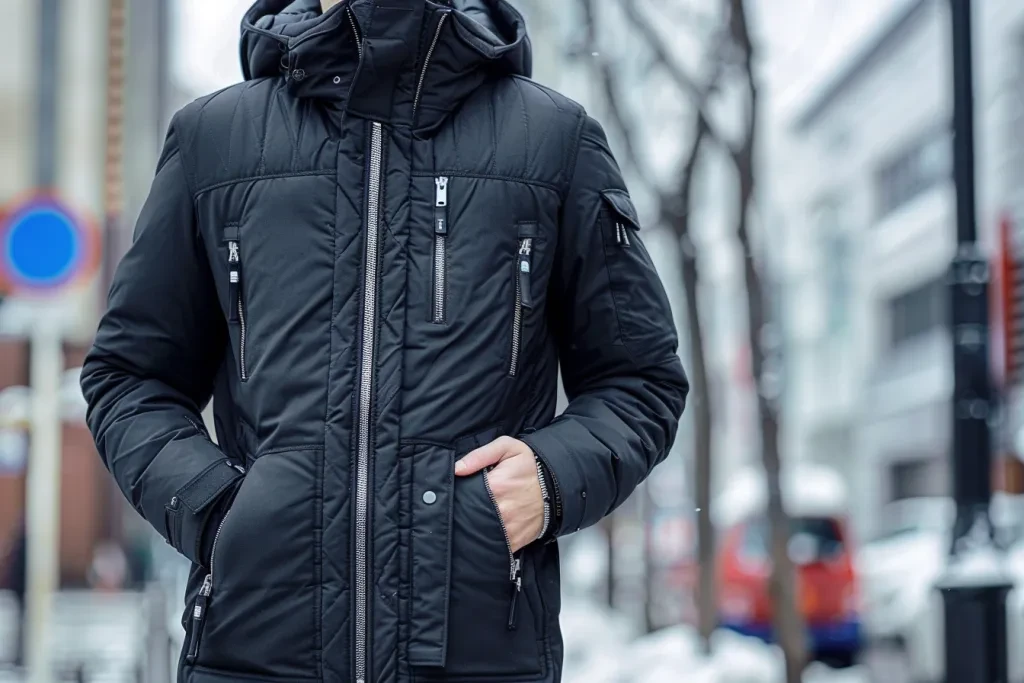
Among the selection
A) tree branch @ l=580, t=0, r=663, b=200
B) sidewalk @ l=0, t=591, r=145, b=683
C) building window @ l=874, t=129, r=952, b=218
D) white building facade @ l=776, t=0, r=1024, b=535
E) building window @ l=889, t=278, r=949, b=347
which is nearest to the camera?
sidewalk @ l=0, t=591, r=145, b=683

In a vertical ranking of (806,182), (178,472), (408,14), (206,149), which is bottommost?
(178,472)

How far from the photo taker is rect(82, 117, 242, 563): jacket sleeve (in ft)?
7.57

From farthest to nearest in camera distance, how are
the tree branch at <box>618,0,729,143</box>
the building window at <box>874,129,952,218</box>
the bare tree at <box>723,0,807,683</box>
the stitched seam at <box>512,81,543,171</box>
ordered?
the building window at <box>874,129,952,218</box> < the tree branch at <box>618,0,729,143</box> < the bare tree at <box>723,0,807,683</box> < the stitched seam at <box>512,81,543,171</box>

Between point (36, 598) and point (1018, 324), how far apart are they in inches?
709

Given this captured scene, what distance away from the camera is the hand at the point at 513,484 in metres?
2.19

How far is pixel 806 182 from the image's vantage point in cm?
5056

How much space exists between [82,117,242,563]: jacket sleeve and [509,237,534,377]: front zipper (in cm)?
43

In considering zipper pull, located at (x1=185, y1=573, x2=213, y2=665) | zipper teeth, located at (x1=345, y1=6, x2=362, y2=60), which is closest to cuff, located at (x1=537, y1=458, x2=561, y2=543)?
zipper pull, located at (x1=185, y1=573, x2=213, y2=665)

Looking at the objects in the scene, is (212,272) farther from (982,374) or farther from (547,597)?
(982,374)

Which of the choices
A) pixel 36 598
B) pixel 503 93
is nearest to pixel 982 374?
pixel 503 93

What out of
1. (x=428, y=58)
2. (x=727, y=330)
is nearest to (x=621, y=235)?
(x=428, y=58)

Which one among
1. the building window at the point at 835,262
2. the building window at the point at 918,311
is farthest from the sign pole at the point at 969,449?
the building window at the point at 835,262

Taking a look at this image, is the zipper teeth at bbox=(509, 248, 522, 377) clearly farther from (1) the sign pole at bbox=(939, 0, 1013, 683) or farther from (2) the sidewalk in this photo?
(2) the sidewalk

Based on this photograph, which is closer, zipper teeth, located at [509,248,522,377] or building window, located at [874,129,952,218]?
zipper teeth, located at [509,248,522,377]
